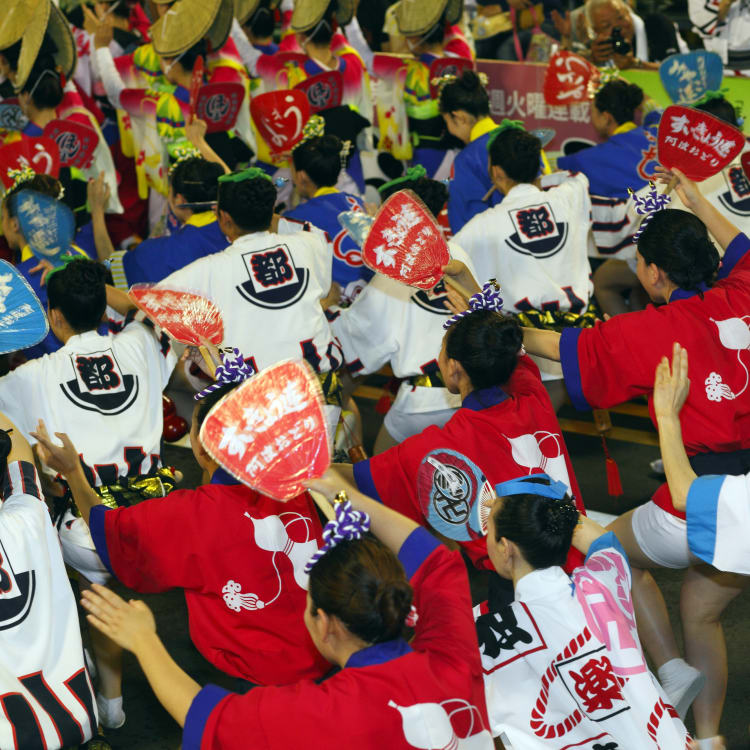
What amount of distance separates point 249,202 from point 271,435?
2000mm

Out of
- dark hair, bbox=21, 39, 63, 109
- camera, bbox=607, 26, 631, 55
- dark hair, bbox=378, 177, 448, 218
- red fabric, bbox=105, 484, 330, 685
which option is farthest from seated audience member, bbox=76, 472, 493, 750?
camera, bbox=607, 26, 631, 55

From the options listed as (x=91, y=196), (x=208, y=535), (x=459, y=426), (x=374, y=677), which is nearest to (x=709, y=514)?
(x=459, y=426)

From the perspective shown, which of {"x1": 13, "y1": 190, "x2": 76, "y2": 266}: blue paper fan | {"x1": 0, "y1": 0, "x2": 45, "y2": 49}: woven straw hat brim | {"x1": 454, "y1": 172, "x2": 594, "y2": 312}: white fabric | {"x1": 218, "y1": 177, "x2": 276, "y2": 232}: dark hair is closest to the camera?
{"x1": 218, "y1": 177, "x2": 276, "y2": 232}: dark hair

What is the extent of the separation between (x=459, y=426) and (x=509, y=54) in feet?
22.6

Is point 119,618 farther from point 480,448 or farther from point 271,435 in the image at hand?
point 480,448

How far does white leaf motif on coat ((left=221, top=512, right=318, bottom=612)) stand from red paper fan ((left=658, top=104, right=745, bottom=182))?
2266 mm

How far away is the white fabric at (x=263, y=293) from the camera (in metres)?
4.01

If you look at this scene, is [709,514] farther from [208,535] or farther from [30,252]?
[30,252]

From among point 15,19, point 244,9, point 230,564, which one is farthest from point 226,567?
point 244,9

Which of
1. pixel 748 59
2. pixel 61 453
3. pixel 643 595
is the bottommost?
pixel 643 595

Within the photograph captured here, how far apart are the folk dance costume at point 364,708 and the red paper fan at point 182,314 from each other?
1349 mm

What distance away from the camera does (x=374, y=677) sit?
202 cm

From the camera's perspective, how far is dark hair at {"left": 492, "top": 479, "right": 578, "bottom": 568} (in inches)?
98.6

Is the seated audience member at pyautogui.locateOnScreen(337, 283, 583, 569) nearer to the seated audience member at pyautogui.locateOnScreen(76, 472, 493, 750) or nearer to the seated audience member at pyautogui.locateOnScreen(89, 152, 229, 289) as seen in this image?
the seated audience member at pyautogui.locateOnScreen(76, 472, 493, 750)
